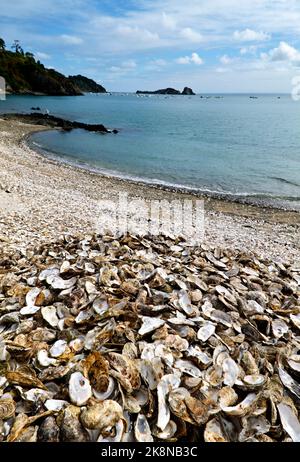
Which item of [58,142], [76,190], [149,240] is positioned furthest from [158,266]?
[58,142]

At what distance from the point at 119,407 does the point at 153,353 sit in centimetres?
67

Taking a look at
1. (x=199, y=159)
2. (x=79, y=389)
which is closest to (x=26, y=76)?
(x=199, y=159)

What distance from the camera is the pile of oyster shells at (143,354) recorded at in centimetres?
259

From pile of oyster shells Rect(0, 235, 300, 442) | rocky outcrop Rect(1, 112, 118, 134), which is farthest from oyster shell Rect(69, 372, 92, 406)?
rocky outcrop Rect(1, 112, 118, 134)

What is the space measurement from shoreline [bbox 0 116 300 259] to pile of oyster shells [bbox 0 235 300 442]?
148 inches

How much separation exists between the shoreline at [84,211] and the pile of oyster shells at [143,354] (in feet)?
12.4

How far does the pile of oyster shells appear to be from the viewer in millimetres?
2590

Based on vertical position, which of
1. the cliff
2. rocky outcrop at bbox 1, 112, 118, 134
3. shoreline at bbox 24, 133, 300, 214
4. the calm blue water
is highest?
the cliff

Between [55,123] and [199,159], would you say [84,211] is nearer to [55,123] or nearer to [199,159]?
[199,159]

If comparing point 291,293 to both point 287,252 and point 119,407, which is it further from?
point 287,252

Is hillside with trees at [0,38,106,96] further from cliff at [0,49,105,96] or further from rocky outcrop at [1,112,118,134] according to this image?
rocky outcrop at [1,112,118,134]

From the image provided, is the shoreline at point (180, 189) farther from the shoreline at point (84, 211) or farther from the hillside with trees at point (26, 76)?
the hillside with trees at point (26, 76)

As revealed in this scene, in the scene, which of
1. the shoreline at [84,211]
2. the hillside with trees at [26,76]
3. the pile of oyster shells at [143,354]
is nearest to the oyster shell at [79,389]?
the pile of oyster shells at [143,354]

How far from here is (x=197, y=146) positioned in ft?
114
